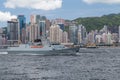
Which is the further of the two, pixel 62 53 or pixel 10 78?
pixel 62 53

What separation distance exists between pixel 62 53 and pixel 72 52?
4.57 metres

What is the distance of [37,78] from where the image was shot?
190 ft

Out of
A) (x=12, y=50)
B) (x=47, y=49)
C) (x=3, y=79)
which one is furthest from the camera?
(x=12, y=50)

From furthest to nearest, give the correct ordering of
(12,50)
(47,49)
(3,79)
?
(12,50) < (47,49) < (3,79)

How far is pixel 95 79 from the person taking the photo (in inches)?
2218

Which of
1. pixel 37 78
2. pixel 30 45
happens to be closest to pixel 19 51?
pixel 30 45

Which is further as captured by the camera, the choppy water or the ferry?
the ferry

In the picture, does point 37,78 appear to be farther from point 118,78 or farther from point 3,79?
point 118,78

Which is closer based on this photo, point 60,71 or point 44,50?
point 60,71

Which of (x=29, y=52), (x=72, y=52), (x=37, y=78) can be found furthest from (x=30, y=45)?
(x=37, y=78)

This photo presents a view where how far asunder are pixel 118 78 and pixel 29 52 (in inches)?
4437

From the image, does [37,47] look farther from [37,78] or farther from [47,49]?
[37,78]

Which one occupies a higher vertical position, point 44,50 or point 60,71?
point 60,71

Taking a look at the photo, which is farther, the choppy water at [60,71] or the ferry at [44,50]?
the ferry at [44,50]
